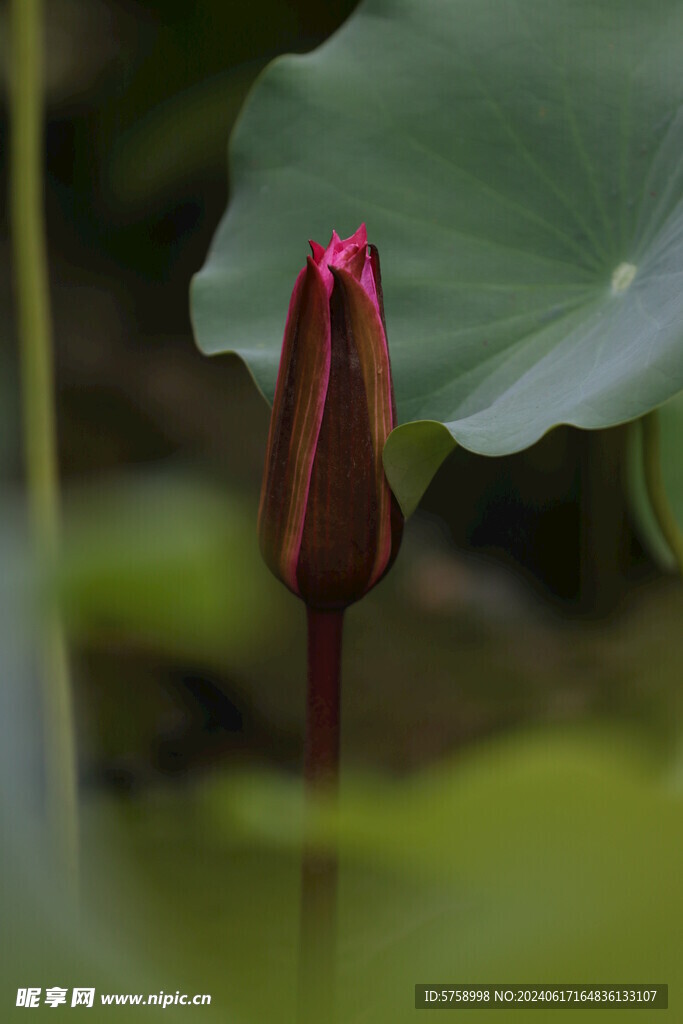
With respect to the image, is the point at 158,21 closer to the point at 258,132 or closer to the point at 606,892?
the point at 258,132

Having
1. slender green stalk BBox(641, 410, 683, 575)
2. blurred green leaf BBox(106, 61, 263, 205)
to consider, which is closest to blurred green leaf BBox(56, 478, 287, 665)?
slender green stalk BBox(641, 410, 683, 575)

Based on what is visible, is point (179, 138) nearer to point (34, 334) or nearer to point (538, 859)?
point (34, 334)

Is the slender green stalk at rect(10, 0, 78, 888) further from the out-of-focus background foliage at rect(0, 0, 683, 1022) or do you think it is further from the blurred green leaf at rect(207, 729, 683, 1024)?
the blurred green leaf at rect(207, 729, 683, 1024)

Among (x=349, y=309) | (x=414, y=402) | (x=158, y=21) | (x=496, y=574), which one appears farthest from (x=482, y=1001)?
(x=158, y=21)

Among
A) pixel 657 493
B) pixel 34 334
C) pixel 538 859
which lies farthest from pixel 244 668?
pixel 538 859

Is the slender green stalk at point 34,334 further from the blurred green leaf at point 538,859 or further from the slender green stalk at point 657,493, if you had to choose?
the blurred green leaf at point 538,859

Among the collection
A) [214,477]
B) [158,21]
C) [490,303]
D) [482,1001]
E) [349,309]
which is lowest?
[482,1001]
